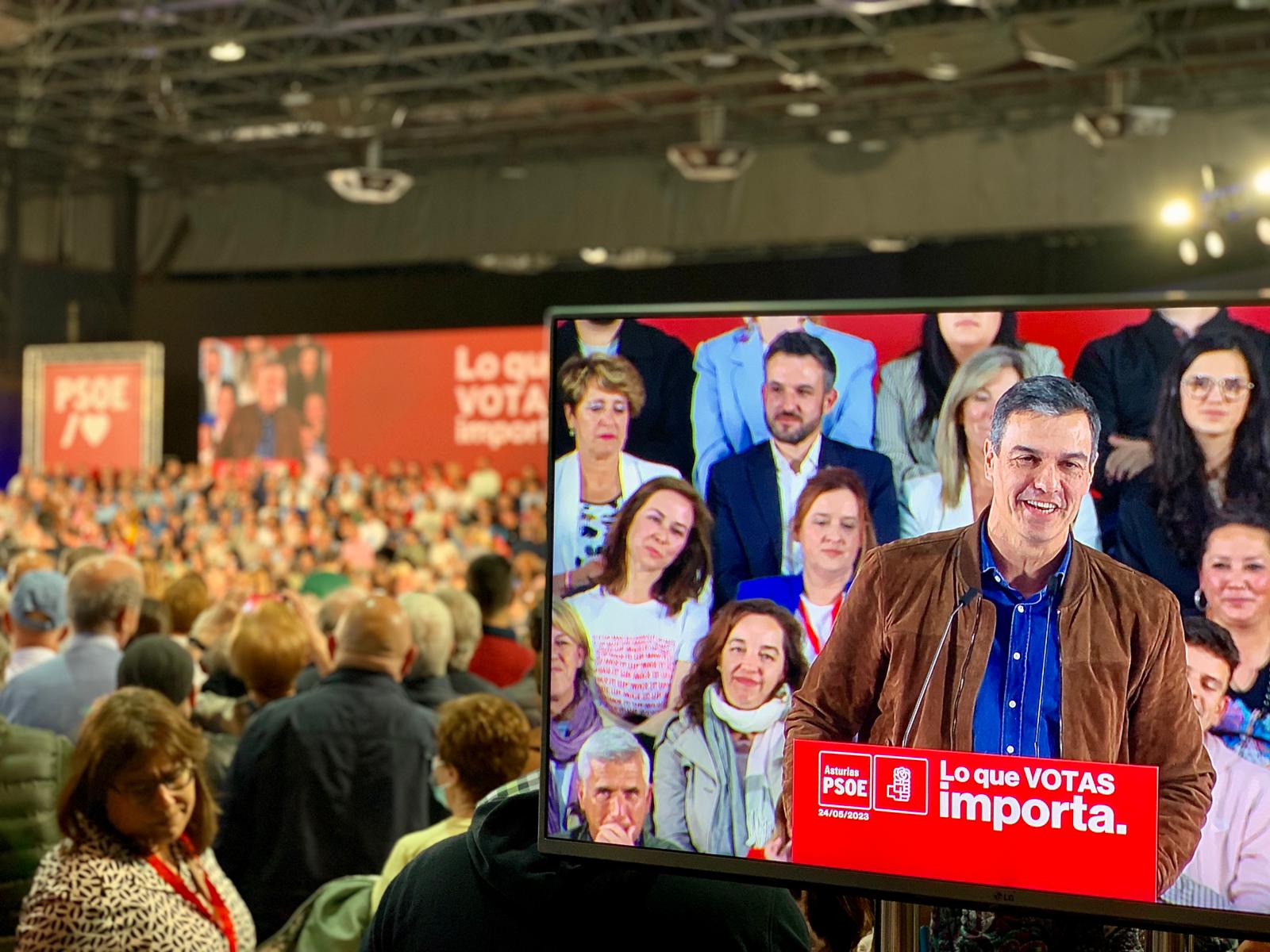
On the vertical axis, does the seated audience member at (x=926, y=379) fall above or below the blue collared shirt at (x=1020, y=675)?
above

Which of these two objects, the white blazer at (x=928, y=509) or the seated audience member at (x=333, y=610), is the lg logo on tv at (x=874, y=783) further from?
the seated audience member at (x=333, y=610)

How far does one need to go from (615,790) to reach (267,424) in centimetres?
1618

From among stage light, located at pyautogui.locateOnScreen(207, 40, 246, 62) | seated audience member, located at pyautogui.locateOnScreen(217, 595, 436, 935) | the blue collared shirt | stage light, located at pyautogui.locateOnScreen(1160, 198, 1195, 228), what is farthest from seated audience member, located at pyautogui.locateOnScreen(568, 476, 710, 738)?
stage light, located at pyautogui.locateOnScreen(207, 40, 246, 62)

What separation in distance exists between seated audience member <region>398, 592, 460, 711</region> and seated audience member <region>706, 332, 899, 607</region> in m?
2.57

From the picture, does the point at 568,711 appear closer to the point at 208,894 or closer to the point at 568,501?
the point at 568,501

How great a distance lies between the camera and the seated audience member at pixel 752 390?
3.69 feet

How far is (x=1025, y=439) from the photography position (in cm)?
107

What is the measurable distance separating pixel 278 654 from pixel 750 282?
12.4 meters

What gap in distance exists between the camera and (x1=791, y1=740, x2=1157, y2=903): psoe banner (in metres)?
1.03

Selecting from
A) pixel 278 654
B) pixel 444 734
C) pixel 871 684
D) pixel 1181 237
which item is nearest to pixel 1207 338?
pixel 871 684

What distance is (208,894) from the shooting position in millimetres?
2334

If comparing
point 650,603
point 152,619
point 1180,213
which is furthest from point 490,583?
point 1180,213

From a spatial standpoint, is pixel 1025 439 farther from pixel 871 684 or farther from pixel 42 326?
pixel 42 326

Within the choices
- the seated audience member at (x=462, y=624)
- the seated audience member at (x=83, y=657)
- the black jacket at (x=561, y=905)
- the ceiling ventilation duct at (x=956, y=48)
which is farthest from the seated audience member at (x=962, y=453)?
the ceiling ventilation duct at (x=956, y=48)
